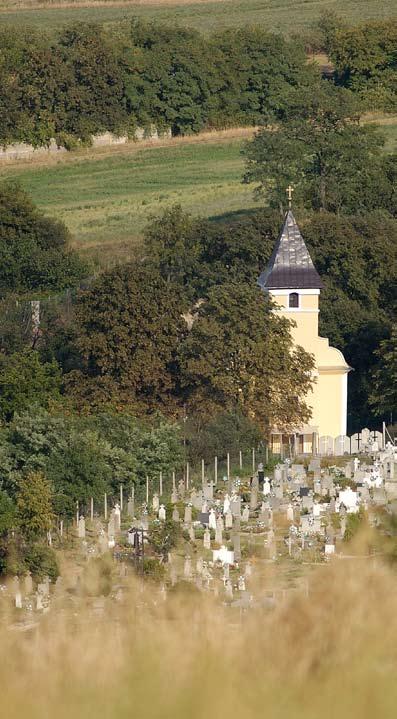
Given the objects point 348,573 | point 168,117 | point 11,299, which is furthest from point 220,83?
point 348,573

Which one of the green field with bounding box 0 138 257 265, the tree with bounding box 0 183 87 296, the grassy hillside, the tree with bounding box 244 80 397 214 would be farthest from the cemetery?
the green field with bounding box 0 138 257 265

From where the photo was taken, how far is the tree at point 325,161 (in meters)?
72.8

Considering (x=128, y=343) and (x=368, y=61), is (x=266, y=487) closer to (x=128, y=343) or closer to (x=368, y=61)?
(x=128, y=343)

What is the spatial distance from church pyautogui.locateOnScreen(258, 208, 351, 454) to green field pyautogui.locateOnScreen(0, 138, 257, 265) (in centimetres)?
2668

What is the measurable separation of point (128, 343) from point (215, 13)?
3312 inches

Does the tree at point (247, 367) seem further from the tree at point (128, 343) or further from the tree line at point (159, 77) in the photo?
the tree line at point (159, 77)

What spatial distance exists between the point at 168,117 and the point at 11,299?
124 feet

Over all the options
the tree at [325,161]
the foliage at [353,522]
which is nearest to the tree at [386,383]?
the foliage at [353,522]

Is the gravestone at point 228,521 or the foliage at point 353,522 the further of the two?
the gravestone at point 228,521

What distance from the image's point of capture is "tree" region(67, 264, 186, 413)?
46406 mm

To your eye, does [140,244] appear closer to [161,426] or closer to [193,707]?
[161,426]

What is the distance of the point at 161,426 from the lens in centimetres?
4181

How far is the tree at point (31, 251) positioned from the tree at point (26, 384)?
16209 mm

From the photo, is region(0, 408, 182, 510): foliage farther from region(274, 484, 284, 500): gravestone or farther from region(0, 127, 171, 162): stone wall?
region(0, 127, 171, 162): stone wall
